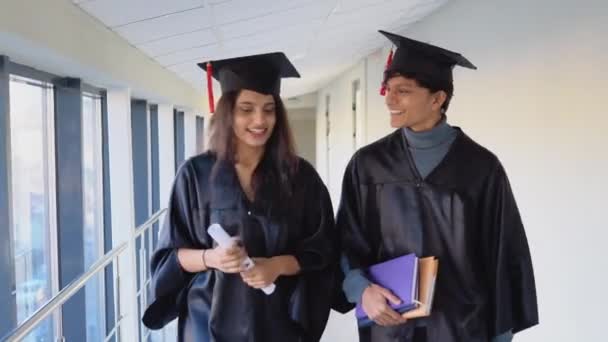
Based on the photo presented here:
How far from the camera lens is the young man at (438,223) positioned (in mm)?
1317

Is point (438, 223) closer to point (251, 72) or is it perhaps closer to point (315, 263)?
point (315, 263)

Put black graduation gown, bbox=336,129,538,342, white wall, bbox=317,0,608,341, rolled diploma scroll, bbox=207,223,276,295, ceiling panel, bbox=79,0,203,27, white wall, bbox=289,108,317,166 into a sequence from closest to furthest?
rolled diploma scroll, bbox=207,223,276,295, black graduation gown, bbox=336,129,538,342, ceiling panel, bbox=79,0,203,27, white wall, bbox=317,0,608,341, white wall, bbox=289,108,317,166

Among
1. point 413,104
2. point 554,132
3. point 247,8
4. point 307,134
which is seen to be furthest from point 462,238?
point 307,134

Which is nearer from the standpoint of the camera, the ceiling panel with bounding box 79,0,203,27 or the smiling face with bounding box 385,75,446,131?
the smiling face with bounding box 385,75,446,131

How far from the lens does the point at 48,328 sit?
229 centimetres

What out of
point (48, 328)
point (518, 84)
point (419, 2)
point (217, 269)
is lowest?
point (48, 328)

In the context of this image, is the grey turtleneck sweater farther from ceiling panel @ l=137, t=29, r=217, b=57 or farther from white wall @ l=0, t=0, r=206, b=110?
ceiling panel @ l=137, t=29, r=217, b=57

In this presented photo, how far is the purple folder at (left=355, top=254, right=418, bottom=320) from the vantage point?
4.09 ft

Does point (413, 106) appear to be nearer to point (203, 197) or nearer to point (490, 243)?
point (490, 243)

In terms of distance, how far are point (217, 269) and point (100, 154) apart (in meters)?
1.81

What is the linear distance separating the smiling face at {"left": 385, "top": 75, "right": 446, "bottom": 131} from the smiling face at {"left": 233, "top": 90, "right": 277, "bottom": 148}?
0.31 metres

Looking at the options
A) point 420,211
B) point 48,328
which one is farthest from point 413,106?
point 48,328

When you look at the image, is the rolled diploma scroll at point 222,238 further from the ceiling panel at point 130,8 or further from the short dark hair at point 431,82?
the ceiling panel at point 130,8

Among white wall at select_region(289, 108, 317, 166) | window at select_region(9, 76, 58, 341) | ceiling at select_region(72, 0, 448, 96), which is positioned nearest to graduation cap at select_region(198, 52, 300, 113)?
A: ceiling at select_region(72, 0, 448, 96)
